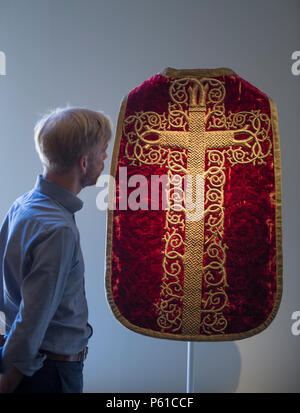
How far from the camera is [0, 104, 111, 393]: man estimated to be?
105 centimetres

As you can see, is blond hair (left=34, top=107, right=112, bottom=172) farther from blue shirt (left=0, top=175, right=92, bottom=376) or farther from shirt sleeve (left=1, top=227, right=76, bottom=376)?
shirt sleeve (left=1, top=227, right=76, bottom=376)

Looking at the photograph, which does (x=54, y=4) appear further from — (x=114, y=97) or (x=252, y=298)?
(x=252, y=298)

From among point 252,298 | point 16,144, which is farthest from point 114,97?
point 252,298

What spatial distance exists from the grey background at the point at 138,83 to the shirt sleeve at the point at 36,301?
126 centimetres

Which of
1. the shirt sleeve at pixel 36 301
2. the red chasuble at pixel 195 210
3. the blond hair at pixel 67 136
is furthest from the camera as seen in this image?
the red chasuble at pixel 195 210

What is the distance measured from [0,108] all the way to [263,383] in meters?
2.08

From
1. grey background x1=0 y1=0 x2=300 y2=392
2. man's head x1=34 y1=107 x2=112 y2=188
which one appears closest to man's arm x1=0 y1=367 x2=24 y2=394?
man's head x1=34 y1=107 x2=112 y2=188

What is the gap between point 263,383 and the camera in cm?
230

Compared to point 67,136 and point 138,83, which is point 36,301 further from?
point 138,83

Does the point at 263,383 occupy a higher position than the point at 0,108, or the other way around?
the point at 0,108

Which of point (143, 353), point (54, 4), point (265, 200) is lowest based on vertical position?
point (143, 353)

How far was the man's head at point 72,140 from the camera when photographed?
1170 millimetres

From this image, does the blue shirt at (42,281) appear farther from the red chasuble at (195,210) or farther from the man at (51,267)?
the red chasuble at (195,210)

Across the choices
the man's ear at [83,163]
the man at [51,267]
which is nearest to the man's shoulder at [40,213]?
the man at [51,267]
